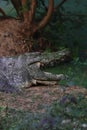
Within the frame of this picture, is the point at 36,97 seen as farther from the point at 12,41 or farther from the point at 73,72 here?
the point at 12,41

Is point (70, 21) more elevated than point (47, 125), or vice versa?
point (47, 125)

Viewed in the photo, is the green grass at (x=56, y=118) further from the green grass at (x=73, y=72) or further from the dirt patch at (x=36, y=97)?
the green grass at (x=73, y=72)

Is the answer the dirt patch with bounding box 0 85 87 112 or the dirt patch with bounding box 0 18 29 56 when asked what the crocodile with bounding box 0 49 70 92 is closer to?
the dirt patch with bounding box 0 85 87 112

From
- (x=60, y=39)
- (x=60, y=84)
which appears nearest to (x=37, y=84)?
(x=60, y=84)

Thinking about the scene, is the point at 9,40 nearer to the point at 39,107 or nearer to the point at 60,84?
the point at 60,84

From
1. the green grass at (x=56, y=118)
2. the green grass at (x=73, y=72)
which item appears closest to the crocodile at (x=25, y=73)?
the green grass at (x=73, y=72)

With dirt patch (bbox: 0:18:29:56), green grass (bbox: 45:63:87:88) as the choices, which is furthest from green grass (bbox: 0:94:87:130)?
dirt patch (bbox: 0:18:29:56)
